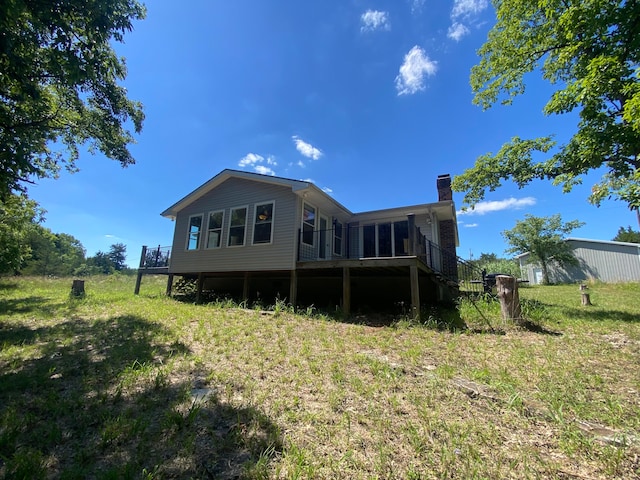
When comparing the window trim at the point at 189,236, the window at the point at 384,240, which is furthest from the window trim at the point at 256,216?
the window at the point at 384,240

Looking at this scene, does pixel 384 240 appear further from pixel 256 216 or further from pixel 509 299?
pixel 509 299

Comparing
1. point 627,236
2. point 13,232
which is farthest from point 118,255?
point 627,236

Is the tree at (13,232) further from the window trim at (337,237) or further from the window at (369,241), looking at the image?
the window at (369,241)

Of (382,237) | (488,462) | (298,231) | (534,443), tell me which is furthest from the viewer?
(382,237)

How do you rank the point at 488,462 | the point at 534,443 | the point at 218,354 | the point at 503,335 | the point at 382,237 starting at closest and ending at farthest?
the point at 488,462, the point at 534,443, the point at 218,354, the point at 503,335, the point at 382,237

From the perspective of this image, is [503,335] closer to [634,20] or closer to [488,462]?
[488,462]

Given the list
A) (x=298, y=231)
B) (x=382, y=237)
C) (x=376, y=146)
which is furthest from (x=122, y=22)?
(x=376, y=146)

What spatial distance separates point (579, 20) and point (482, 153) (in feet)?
12.9

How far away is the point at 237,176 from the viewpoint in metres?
11.1

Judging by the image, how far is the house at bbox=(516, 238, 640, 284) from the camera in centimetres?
2202

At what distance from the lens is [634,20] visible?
6.80 metres

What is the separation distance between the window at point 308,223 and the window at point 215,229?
364 cm

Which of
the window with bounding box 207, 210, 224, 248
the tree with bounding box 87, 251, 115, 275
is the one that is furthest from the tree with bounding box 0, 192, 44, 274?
the tree with bounding box 87, 251, 115, 275

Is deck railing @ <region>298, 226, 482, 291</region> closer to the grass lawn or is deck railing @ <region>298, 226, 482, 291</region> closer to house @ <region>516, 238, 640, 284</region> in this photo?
the grass lawn
